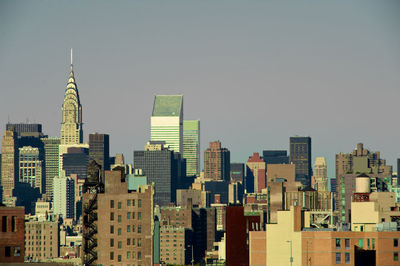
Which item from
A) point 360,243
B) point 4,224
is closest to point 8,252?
point 4,224

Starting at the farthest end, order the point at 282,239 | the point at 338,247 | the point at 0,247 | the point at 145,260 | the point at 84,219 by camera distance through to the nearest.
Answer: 1. the point at 84,219
2. the point at 145,260
3. the point at 282,239
4. the point at 338,247
5. the point at 0,247

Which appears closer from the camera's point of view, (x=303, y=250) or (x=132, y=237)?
(x=303, y=250)

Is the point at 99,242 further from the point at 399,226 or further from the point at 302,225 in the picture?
the point at 399,226

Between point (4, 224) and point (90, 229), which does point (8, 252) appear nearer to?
point (4, 224)

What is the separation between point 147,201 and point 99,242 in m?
8.87

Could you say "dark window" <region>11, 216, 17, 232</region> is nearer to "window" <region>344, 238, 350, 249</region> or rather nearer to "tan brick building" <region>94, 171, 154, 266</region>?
"window" <region>344, 238, 350, 249</region>

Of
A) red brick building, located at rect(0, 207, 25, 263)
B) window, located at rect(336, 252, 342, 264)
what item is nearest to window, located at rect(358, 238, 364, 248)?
window, located at rect(336, 252, 342, 264)

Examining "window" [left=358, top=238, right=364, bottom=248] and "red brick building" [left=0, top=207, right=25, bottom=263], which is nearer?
"red brick building" [left=0, top=207, right=25, bottom=263]

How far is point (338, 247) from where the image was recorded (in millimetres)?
159125

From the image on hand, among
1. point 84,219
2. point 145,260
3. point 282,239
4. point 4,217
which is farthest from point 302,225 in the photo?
point 4,217

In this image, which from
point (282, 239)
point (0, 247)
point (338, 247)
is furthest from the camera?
point (282, 239)

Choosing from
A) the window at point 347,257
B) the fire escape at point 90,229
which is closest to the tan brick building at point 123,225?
the fire escape at point 90,229

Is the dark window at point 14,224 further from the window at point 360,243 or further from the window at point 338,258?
the window at point 360,243

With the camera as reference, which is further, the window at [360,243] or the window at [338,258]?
the window at [360,243]
